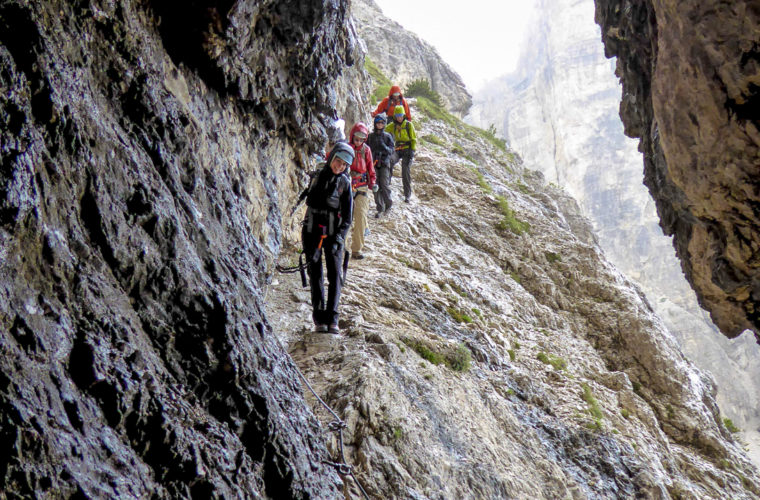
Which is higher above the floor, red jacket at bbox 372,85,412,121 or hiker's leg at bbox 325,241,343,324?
red jacket at bbox 372,85,412,121

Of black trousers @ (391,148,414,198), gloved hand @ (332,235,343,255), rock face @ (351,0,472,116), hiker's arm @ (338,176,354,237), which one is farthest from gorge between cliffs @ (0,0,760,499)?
rock face @ (351,0,472,116)

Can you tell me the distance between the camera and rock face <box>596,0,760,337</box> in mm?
6543

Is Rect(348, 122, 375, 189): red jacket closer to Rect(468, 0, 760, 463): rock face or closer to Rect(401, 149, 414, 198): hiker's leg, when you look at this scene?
Rect(401, 149, 414, 198): hiker's leg

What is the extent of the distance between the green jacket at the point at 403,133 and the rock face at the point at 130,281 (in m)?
8.99

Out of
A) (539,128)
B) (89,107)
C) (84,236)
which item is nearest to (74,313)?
(84,236)

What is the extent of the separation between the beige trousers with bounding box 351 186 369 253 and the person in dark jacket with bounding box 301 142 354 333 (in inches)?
135

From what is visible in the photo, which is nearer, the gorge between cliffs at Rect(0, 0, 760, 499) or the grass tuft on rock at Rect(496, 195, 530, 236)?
the gorge between cliffs at Rect(0, 0, 760, 499)

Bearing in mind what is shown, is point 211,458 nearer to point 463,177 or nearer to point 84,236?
point 84,236

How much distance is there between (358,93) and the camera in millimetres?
17469

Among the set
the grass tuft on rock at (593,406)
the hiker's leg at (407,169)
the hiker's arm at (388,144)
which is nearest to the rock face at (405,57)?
the hiker's leg at (407,169)

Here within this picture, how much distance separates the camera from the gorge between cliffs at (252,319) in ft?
9.07

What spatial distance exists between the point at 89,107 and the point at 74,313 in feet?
5.17

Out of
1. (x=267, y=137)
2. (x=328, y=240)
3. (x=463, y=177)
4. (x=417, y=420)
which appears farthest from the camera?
(x=463, y=177)

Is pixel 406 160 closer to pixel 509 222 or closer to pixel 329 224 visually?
pixel 509 222
